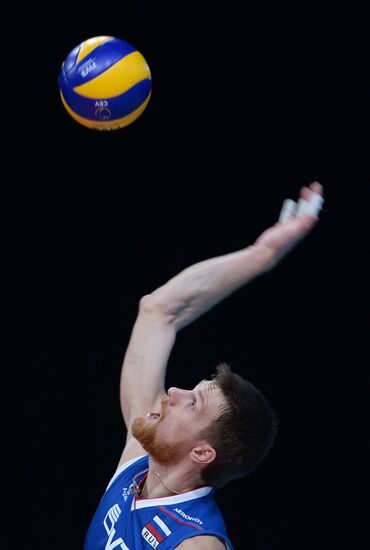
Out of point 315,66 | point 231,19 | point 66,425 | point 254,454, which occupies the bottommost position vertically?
point 254,454

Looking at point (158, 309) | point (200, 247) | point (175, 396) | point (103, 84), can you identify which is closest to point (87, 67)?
point (103, 84)

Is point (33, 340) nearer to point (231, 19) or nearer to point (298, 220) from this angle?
point (231, 19)

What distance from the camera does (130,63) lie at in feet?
9.98

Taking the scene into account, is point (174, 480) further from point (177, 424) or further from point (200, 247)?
point (200, 247)

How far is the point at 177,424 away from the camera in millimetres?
2527

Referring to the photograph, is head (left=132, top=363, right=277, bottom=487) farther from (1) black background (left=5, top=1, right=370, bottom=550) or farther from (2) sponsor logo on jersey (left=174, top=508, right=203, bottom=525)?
(1) black background (left=5, top=1, right=370, bottom=550)

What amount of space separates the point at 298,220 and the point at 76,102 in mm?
893

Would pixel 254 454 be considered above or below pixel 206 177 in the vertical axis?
below

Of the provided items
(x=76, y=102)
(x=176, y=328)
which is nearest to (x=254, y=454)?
(x=176, y=328)

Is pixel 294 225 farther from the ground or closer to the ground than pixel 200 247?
closer to the ground

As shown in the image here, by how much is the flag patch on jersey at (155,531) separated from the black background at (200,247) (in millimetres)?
2132

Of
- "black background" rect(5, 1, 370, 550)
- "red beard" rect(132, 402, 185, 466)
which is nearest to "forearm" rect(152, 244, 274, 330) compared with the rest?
"red beard" rect(132, 402, 185, 466)

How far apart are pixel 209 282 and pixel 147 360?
0.93 feet

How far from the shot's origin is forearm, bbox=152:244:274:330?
257cm
